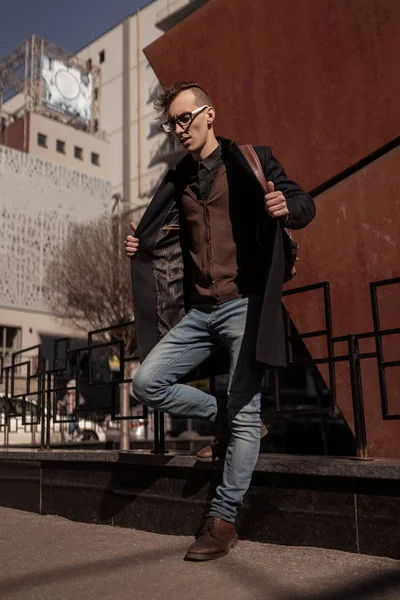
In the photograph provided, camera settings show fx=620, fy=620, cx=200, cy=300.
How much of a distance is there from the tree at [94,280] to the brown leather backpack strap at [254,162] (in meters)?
20.2

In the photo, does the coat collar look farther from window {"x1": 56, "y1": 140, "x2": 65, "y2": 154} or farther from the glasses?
window {"x1": 56, "y1": 140, "x2": 65, "y2": 154}

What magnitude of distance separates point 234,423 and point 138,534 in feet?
3.93

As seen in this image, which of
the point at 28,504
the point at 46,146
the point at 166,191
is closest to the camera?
the point at 166,191

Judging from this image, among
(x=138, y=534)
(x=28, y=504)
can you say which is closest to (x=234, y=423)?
(x=138, y=534)

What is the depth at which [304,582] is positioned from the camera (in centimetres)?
243

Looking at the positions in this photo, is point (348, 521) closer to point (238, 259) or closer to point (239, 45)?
point (238, 259)

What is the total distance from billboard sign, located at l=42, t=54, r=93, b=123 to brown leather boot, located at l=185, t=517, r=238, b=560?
149 feet

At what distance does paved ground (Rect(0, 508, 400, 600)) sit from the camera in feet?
7.69

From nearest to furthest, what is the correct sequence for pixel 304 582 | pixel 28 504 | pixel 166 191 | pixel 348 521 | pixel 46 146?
pixel 304 582 < pixel 348 521 < pixel 166 191 < pixel 28 504 < pixel 46 146

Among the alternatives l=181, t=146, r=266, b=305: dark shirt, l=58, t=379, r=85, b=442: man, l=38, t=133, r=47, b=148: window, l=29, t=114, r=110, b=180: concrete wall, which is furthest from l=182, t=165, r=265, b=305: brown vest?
l=38, t=133, r=47, b=148: window

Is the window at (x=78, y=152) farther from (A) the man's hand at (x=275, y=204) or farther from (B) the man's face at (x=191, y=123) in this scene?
(A) the man's hand at (x=275, y=204)

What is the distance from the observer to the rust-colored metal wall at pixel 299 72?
13.7 ft

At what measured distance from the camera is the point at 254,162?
288cm

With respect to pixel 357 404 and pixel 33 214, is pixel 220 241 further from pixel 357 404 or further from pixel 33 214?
pixel 33 214
